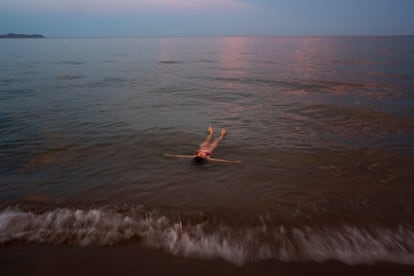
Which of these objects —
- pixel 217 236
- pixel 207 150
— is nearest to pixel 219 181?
pixel 207 150

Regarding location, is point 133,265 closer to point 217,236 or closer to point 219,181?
point 217,236

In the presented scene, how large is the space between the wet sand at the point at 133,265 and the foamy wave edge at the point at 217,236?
0.53ft

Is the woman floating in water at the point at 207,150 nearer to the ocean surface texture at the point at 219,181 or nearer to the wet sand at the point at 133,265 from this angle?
the ocean surface texture at the point at 219,181

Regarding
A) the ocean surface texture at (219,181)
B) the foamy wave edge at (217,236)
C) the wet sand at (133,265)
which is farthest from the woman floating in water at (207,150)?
the wet sand at (133,265)

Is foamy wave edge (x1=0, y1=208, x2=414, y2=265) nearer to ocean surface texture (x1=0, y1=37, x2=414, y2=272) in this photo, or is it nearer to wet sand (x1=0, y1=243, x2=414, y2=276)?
ocean surface texture (x1=0, y1=37, x2=414, y2=272)

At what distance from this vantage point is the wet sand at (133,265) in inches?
165

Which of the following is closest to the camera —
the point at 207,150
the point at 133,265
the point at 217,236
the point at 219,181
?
the point at 133,265

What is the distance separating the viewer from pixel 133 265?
431 cm

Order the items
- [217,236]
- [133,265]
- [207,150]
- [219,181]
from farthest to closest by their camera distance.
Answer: [207,150] → [219,181] → [217,236] → [133,265]

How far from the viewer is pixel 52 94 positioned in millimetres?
18766

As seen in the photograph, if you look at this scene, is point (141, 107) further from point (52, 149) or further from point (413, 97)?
point (413, 97)

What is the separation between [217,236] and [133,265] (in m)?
1.70

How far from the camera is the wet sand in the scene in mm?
4180

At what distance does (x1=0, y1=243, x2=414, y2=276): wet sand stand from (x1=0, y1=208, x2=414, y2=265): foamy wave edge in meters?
0.16
